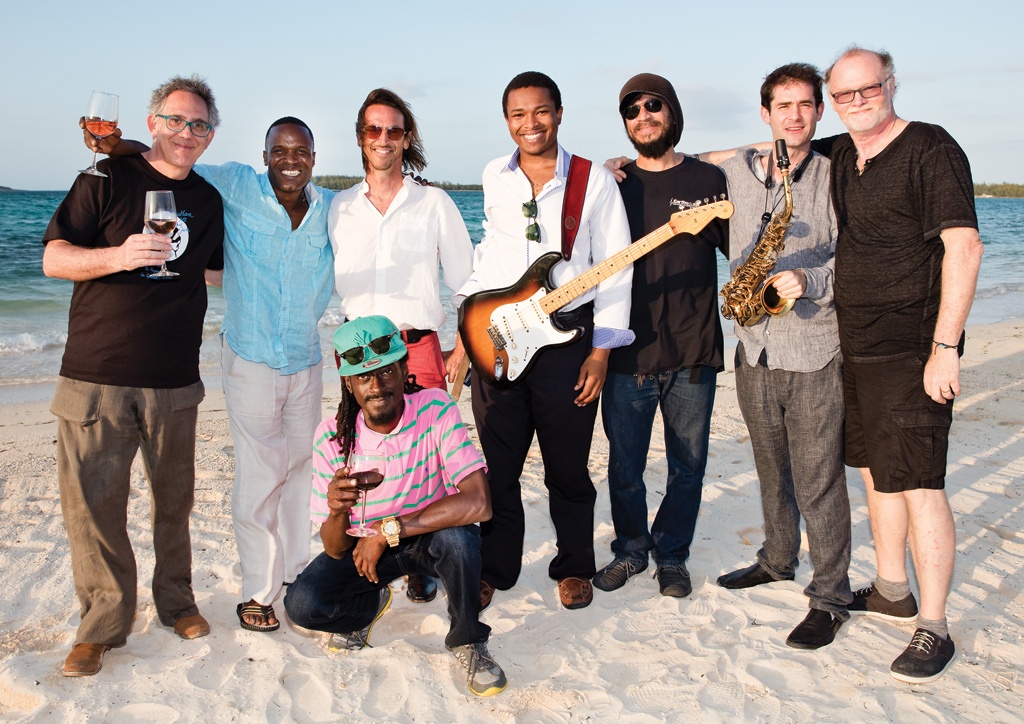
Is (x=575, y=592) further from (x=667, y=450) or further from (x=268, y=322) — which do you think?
(x=268, y=322)

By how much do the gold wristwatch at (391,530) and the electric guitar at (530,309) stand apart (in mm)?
929

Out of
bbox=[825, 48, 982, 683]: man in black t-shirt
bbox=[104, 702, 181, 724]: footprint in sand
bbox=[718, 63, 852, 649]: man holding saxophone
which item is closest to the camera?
bbox=[104, 702, 181, 724]: footprint in sand

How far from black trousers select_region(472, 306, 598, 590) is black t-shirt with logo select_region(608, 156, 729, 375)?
316mm

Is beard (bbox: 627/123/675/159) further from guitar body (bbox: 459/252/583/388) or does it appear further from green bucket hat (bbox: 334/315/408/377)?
green bucket hat (bbox: 334/315/408/377)

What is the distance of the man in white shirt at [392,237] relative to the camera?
4.00 metres

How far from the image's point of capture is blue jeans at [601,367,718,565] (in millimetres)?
4211

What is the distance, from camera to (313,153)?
3.96 m

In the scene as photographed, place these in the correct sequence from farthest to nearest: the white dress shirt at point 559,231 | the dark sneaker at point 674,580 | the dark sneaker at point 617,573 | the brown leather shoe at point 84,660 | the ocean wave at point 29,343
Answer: the ocean wave at point 29,343
the dark sneaker at point 617,573
the dark sneaker at point 674,580
the white dress shirt at point 559,231
the brown leather shoe at point 84,660

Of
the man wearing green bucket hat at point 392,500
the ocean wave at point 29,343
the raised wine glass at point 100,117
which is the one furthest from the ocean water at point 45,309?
the man wearing green bucket hat at point 392,500

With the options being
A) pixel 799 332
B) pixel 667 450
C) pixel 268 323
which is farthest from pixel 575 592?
pixel 268 323

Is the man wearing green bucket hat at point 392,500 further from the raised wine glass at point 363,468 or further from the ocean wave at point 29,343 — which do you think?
the ocean wave at point 29,343

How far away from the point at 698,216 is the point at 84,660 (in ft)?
11.2

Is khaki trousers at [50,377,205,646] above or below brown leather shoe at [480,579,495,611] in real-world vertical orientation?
above

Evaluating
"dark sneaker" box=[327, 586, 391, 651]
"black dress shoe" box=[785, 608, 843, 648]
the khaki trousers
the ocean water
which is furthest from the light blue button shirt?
the ocean water
